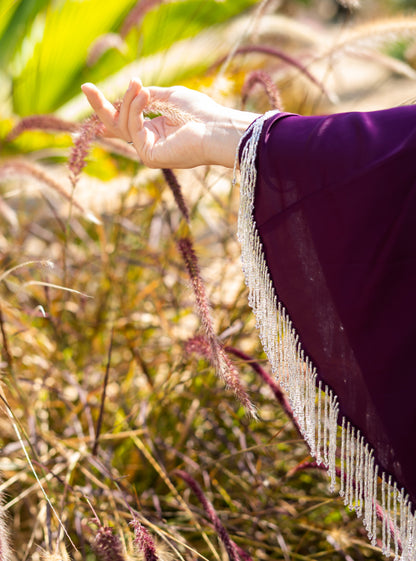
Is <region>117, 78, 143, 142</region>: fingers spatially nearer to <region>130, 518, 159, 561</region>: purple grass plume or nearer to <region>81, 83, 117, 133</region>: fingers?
<region>81, 83, 117, 133</region>: fingers

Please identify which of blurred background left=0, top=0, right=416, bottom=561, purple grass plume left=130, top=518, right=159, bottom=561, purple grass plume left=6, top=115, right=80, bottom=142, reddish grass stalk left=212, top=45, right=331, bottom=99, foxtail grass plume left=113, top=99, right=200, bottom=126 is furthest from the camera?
reddish grass stalk left=212, top=45, right=331, bottom=99

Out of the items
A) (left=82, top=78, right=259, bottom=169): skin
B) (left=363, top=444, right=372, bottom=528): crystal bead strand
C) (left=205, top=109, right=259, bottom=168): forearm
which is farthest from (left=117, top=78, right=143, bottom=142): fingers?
(left=363, top=444, right=372, bottom=528): crystal bead strand

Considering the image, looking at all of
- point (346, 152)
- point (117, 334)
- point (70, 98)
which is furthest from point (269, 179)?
point (70, 98)

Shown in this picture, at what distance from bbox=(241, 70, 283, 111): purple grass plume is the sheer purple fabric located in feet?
0.62

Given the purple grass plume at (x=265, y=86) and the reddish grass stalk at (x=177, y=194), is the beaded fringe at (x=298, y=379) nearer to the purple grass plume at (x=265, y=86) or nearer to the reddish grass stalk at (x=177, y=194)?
the reddish grass stalk at (x=177, y=194)

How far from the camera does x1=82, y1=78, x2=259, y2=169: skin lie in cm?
84

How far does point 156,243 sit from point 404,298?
108cm

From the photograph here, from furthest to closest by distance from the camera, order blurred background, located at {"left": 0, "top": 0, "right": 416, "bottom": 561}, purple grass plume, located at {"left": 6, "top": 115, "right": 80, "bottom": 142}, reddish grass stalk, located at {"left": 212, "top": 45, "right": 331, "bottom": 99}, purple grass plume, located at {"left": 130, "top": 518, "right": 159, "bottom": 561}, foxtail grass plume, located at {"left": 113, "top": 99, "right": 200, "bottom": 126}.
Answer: reddish grass stalk, located at {"left": 212, "top": 45, "right": 331, "bottom": 99}
purple grass plume, located at {"left": 6, "top": 115, "right": 80, "bottom": 142}
blurred background, located at {"left": 0, "top": 0, "right": 416, "bottom": 561}
foxtail grass plume, located at {"left": 113, "top": 99, "right": 200, "bottom": 126}
purple grass plume, located at {"left": 130, "top": 518, "right": 159, "bottom": 561}

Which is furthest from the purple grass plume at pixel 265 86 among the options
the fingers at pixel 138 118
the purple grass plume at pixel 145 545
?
the purple grass plume at pixel 145 545

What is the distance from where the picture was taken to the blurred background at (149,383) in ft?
3.06

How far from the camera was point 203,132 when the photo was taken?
84 cm

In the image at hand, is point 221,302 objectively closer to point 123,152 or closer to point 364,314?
point 123,152

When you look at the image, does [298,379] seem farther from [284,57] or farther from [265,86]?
[284,57]

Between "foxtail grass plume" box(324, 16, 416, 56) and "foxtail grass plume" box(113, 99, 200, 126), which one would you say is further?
"foxtail grass plume" box(324, 16, 416, 56)
